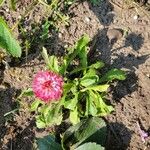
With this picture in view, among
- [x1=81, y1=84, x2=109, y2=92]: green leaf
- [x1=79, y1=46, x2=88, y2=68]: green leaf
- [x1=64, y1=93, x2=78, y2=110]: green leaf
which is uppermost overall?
[x1=79, y1=46, x2=88, y2=68]: green leaf

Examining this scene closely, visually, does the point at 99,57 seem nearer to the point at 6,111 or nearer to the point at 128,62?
the point at 128,62

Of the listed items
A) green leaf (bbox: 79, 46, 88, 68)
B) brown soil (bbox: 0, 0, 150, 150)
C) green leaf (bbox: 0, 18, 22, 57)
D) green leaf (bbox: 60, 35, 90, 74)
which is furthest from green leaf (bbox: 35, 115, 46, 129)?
green leaf (bbox: 0, 18, 22, 57)

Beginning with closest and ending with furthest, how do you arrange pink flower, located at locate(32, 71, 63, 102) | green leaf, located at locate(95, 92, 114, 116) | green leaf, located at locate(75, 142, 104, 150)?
pink flower, located at locate(32, 71, 63, 102) < green leaf, located at locate(75, 142, 104, 150) < green leaf, located at locate(95, 92, 114, 116)

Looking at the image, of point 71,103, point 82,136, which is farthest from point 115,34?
point 82,136

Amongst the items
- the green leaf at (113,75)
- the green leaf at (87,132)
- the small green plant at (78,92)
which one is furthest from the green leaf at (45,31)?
the green leaf at (87,132)

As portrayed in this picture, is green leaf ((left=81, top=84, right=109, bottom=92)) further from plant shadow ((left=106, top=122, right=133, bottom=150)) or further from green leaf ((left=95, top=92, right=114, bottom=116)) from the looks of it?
plant shadow ((left=106, top=122, right=133, bottom=150))
